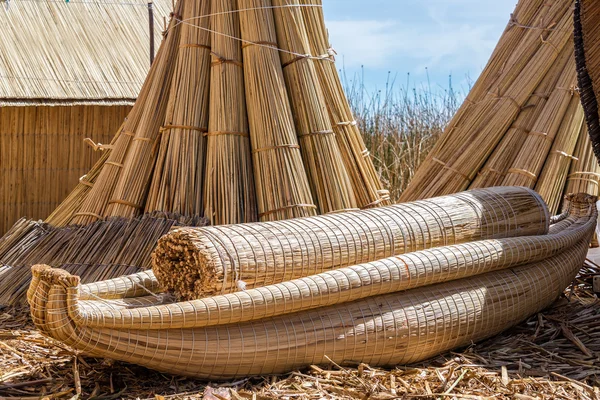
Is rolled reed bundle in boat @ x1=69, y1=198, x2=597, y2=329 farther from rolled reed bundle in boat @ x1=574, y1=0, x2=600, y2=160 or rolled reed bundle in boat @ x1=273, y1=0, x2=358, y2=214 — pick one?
rolled reed bundle in boat @ x1=273, y1=0, x2=358, y2=214

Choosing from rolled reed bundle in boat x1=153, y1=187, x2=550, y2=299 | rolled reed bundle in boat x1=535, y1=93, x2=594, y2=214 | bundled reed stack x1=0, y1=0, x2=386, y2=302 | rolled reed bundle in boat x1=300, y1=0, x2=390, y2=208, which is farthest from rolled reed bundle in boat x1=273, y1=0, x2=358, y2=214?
rolled reed bundle in boat x1=535, y1=93, x2=594, y2=214

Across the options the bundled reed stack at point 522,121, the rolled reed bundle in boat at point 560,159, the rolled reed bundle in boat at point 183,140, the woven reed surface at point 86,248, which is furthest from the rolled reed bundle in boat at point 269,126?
the rolled reed bundle in boat at point 560,159

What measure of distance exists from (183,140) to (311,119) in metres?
0.54

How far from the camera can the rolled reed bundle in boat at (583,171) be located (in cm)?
370

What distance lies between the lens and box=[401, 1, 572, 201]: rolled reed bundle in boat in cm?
391

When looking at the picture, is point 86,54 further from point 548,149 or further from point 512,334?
point 512,334

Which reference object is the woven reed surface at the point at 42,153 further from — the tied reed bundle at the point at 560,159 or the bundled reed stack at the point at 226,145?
the tied reed bundle at the point at 560,159

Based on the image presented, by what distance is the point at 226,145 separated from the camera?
3.02 meters

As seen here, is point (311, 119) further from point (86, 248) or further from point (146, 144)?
point (86, 248)

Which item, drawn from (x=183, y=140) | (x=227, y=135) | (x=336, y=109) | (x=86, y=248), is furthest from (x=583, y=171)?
(x=86, y=248)

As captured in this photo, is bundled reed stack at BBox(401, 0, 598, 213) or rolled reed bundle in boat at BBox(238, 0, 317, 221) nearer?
rolled reed bundle in boat at BBox(238, 0, 317, 221)

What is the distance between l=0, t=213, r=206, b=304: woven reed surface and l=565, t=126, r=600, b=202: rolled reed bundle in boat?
6.24ft

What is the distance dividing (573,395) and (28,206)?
4277 mm

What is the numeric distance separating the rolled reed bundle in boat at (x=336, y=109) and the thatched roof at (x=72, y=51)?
2314mm
